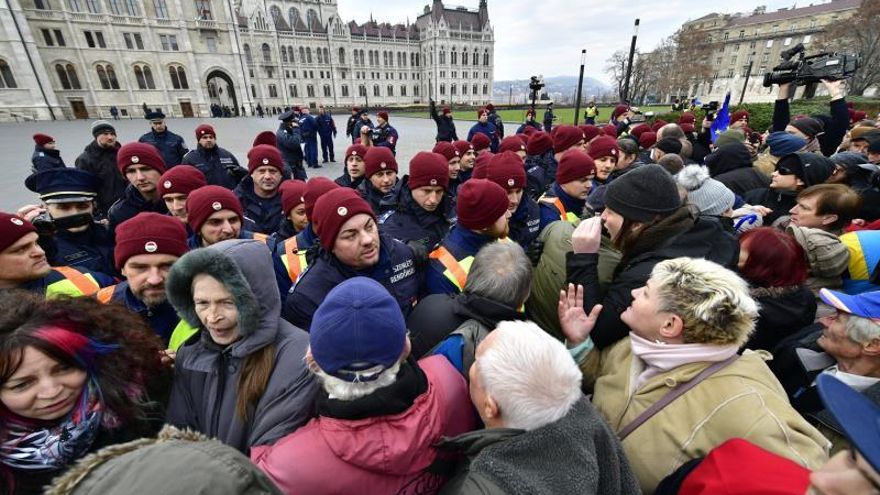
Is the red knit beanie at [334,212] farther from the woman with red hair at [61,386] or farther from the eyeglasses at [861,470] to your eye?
the eyeglasses at [861,470]

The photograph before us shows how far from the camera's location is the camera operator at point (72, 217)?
3264 mm

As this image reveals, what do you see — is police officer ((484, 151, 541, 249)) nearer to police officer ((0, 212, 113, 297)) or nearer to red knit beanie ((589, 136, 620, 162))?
red knit beanie ((589, 136, 620, 162))

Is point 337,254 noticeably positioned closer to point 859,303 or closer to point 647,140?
point 859,303

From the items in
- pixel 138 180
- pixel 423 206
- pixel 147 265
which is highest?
pixel 138 180

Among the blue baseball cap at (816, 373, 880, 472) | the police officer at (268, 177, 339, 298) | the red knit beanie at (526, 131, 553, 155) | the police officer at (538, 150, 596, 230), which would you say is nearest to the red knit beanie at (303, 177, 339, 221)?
the police officer at (268, 177, 339, 298)

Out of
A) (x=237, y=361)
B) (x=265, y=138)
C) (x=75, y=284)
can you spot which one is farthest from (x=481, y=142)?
(x=237, y=361)

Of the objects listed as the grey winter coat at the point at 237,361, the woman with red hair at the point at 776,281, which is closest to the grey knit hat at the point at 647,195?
the woman with red hair at the point at 776,281

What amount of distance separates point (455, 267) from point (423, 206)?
5.19ft

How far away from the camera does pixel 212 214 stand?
3184 millimetres

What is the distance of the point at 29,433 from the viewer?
1.46m

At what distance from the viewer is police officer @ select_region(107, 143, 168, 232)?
432cm

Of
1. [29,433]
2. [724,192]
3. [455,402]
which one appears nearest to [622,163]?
[724,192]

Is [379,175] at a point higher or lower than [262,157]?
lower

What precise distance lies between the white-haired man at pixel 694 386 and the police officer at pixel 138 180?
5211mm
